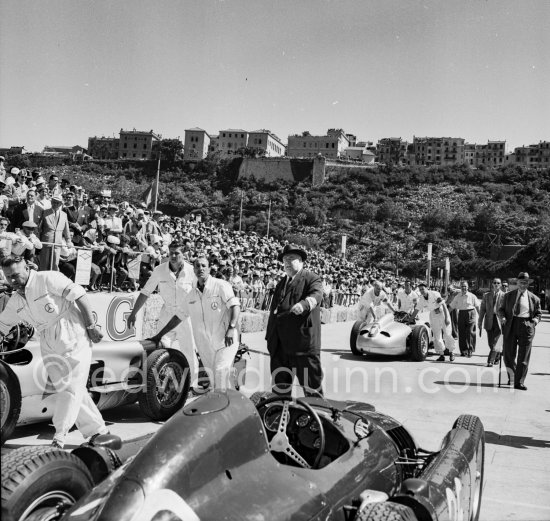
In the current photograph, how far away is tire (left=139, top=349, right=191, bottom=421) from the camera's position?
18.9 feet

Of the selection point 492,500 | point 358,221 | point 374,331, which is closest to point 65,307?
point 492,500

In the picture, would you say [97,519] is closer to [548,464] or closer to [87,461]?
[87,461]

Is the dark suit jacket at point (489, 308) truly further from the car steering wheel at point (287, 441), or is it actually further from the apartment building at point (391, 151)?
the apartment building at point (391, 151)

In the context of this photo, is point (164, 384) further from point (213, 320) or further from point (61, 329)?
point (61, 329)

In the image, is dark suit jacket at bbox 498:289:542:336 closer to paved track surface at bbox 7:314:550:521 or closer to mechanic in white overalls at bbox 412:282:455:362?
paved track surface at bbox 7:314:550:521

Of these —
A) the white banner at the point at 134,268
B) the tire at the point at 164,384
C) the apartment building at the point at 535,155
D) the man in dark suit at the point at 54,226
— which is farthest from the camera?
the apartment building at the point at 535,155

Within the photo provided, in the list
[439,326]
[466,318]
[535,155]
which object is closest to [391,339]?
[439,326]

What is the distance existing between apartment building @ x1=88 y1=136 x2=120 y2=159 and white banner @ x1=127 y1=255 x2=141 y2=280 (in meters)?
137

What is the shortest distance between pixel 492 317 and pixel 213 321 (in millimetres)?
7284

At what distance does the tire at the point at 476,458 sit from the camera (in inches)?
144

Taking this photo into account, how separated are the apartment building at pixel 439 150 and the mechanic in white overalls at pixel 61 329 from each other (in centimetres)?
15585

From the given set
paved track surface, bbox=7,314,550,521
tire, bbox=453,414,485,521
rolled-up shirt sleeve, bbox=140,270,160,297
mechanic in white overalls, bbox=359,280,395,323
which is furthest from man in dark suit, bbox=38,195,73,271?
tire, bbox=453,414,485,521

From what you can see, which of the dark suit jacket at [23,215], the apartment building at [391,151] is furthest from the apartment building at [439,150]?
the dark suit jacket at [23,215]

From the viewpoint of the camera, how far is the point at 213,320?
235 inches
